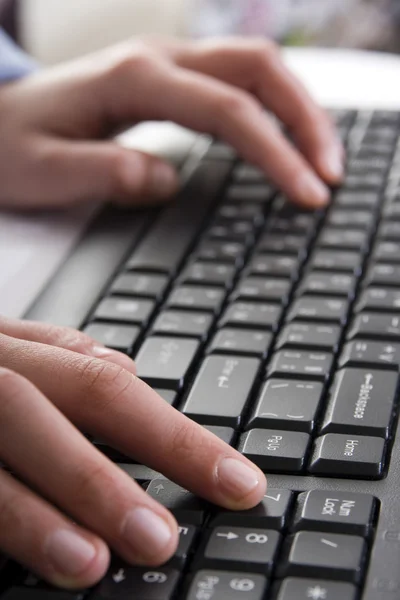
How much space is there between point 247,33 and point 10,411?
120 cm

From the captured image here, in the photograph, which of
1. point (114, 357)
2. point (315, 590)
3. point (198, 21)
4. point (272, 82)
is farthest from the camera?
point (198, 21)

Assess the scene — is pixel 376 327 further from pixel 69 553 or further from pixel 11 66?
pixel 11 66

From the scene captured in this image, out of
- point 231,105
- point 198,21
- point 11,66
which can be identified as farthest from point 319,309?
point 198,21

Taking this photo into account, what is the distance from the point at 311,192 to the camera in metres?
0.62

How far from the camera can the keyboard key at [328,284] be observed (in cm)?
50

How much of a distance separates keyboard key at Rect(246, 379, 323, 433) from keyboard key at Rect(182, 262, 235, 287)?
109 millimetres

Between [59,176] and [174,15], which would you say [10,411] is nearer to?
[59,176]

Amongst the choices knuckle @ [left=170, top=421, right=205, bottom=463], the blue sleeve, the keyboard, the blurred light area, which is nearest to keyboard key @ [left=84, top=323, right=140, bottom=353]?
→ the keyboard

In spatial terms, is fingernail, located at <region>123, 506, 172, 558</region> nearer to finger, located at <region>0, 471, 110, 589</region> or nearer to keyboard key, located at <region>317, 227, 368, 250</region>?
finger, located at <region>0, 471, 110, 589</region>

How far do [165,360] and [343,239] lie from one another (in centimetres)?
17

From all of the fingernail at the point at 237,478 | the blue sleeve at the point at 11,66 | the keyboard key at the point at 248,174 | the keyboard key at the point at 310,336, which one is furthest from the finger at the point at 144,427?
the blue sleeve at the point at 11,66

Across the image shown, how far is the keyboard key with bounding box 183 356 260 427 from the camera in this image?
0.40 m

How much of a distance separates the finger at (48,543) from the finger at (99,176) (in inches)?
13.1

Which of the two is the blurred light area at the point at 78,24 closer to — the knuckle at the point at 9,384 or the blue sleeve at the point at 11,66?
the blue sleeve at the point at 11,66
